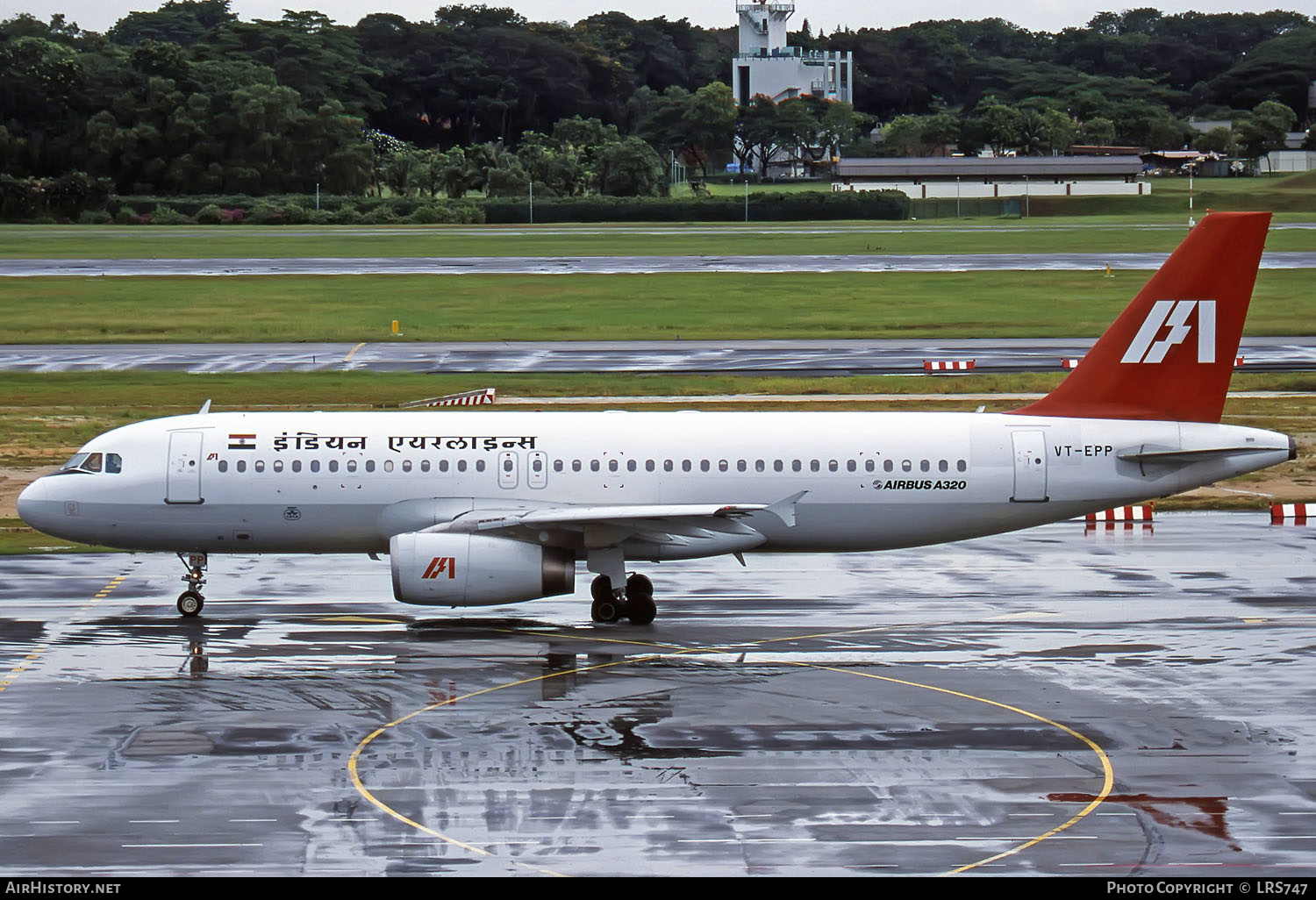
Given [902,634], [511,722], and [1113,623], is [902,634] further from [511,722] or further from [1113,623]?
[511,722]

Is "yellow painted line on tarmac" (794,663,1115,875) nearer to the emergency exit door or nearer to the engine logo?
the emergency exit door

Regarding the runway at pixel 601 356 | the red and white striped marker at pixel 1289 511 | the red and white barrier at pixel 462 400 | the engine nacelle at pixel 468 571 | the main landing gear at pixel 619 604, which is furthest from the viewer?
the runway at pixel 601 356

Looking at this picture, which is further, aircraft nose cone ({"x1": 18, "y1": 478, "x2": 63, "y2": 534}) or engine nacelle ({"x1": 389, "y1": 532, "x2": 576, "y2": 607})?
aircraft nose cone ({"x1": 18, "y1": 478, "x2": 63, "y2": 534})

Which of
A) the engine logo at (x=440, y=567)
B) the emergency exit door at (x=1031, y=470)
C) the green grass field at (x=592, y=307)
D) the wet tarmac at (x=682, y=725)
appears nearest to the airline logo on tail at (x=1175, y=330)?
the emergency exit door at (x=1031, y=470)

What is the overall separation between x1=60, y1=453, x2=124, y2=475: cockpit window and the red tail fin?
1951 cm

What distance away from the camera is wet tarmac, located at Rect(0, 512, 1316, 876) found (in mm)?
19984

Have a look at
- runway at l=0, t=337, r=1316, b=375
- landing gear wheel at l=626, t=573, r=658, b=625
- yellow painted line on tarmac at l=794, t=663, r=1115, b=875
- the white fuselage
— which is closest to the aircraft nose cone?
the white fuselage

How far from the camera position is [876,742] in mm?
24281

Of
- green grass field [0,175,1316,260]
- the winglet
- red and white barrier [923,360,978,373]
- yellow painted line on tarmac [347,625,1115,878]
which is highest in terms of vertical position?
green grass field [0,175,1316,260]

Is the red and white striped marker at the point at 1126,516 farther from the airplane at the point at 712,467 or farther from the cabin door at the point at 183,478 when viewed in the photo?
the cabin door at the point at 183,478

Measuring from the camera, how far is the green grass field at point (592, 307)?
84500 mm

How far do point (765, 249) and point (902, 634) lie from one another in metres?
107

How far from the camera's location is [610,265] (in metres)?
120

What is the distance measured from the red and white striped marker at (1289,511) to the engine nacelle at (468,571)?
21.9m
